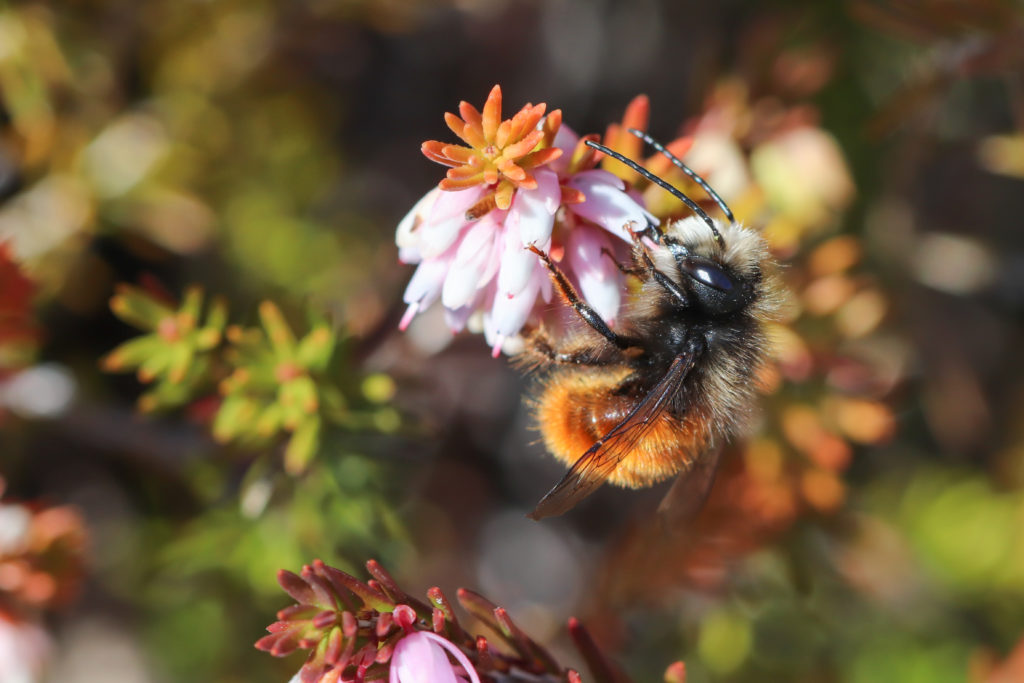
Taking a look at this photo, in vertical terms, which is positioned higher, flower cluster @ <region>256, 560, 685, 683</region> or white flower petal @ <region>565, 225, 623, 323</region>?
white flower petal @ <region>565, 225, 623, 323</region>

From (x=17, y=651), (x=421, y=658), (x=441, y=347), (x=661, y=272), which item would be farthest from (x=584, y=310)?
(x=17, y=651)

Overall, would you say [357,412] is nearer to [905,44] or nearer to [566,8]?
[566,8]

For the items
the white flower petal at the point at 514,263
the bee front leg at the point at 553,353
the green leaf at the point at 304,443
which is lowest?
the green leaf at the point at 304,443

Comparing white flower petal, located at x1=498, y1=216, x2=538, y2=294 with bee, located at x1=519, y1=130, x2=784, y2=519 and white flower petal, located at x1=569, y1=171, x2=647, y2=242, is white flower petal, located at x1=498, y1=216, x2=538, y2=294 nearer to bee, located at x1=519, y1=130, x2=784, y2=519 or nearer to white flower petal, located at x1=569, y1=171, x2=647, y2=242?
bee, located at x1=519, y1=130, x2=784, y2=519

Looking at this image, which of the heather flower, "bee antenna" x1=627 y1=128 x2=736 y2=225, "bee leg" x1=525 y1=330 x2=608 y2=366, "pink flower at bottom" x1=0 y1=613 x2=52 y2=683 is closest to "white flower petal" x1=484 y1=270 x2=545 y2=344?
the heather flower

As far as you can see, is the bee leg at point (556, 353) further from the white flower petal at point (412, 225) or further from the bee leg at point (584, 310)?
the white flower petal at point (412, 225)

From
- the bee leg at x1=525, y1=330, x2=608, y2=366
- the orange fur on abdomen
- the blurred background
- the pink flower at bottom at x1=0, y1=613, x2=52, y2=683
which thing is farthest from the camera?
the blurred background

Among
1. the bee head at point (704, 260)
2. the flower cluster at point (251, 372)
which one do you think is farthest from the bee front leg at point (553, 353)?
the flower cluster at point (251, 372)
